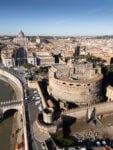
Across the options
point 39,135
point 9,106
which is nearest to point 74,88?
point 9,106

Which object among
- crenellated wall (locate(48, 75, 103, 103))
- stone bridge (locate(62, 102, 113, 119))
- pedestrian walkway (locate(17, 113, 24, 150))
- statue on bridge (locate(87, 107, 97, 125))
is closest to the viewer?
pedestrian walkway (locate(17, 113, 24, 150))

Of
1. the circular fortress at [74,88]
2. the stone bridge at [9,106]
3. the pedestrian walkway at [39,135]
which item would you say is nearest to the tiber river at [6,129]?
the stone bridge at [9,106]

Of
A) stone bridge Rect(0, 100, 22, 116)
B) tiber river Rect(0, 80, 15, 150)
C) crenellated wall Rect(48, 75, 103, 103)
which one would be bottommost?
tiber river Rect(0, 80, 15, 150)

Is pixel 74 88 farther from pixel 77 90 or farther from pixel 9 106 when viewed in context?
pixel 9 106

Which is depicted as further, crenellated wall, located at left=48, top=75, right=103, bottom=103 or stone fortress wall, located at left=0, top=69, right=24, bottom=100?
stone fortress wall, located at left=0, top=69, right=24, bottom=100

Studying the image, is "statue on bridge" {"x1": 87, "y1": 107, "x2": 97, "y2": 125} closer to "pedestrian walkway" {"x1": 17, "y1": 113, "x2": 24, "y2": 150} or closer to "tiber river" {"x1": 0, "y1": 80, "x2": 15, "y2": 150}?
"pedestrian walkway" {"x1": 17, "y1": 113, "x2": 24, "y2": 150}

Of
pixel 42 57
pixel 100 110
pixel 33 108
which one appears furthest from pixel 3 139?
pixel 42 57

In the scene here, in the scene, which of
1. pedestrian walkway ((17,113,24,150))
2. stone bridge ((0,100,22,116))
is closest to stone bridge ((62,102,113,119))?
pedestrian walkway ((17,113,24,150))

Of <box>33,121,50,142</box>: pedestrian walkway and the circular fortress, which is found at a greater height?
the circular fortress
